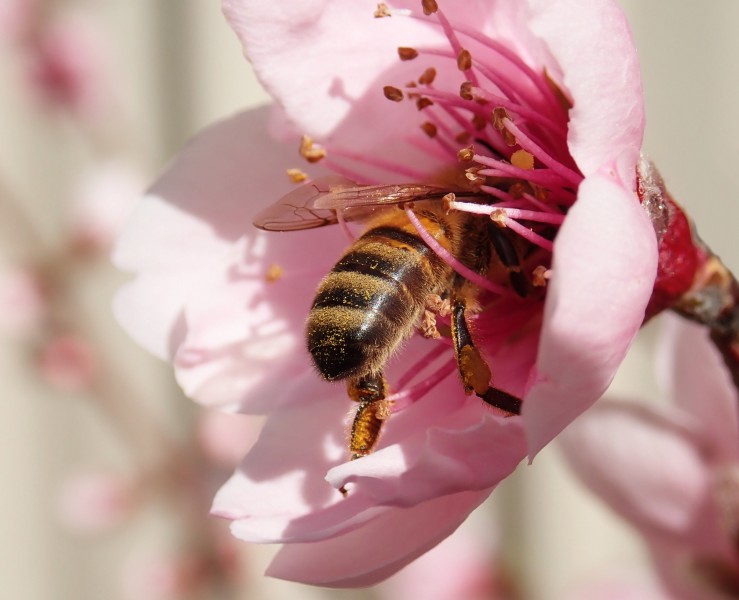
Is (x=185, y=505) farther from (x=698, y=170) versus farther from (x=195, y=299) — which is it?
(x=698, y=170)

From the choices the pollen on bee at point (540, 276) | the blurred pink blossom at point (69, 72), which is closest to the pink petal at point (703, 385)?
the pollen on bee at point (540, 276)

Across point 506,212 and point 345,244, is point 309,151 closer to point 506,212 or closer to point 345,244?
point 345,244

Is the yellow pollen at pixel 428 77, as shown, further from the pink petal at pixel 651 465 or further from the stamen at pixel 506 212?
the pink petal at pixel 651 465

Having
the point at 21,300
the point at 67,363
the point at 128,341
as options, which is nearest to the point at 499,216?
the point at 67,363

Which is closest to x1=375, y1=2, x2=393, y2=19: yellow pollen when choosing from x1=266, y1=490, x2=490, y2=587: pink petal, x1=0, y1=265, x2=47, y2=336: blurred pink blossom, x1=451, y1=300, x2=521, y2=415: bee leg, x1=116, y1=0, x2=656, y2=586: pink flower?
x1=116, y1=0, x2=656, y2=586: pink flower

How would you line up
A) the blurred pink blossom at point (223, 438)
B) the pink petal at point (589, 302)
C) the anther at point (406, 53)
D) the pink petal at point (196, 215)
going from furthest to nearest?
the blurred pink blossom at point (223, 438) < the pink petal at point (196, 215) < the anther at point (406, 53) < the pink petal at point (589, 302)
